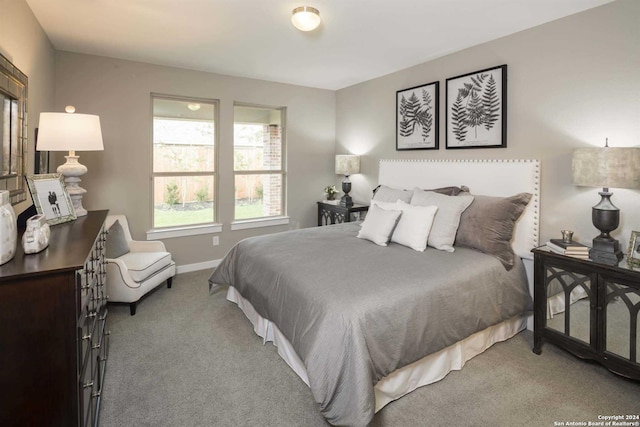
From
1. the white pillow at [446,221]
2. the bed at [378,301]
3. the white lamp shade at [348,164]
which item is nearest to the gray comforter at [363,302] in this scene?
the bed at [378,301]

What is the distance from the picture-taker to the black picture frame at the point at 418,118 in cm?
368

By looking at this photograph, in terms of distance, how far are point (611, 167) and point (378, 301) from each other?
1.71 metres

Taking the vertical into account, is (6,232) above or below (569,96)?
below

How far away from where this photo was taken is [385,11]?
256 cm

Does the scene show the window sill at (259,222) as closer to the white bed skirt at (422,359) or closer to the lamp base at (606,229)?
the white bed skirt at (422,359)

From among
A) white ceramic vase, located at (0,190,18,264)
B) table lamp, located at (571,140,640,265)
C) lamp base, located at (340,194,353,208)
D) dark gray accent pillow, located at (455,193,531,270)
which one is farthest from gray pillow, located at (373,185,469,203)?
white ceramic vase, located at (0,190,18,264)

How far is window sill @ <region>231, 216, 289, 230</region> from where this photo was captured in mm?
4614

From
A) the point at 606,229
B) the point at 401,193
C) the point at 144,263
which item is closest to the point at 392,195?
the point at 401,193

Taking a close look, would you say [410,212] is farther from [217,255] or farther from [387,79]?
[217,255]

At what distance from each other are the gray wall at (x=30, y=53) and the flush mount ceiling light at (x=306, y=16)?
1764 millimetres

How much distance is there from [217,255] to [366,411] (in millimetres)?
3346

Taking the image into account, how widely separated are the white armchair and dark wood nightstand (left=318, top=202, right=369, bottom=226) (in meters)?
2.15

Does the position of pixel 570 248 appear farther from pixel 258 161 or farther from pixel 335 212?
pixel 258 161

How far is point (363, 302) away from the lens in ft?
5.99
